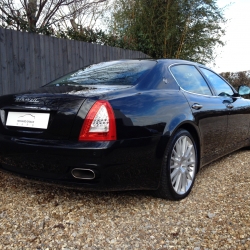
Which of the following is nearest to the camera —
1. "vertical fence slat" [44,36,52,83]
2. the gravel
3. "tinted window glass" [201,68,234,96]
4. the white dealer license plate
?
the gravel

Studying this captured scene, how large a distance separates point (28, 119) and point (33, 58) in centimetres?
336

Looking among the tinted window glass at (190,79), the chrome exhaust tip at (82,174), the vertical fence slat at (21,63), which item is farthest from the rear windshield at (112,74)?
the vertical fence slat at (21,63)

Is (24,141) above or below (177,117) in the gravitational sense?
below

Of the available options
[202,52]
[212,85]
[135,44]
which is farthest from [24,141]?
[202,52]

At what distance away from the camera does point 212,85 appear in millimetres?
3555

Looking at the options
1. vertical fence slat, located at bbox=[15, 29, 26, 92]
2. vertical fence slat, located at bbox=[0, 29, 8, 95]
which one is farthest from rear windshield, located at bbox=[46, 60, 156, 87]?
vertical fence slat, located at bbox=[15, 29, 26, 92]

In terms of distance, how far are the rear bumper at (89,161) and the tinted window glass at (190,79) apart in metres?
0.93

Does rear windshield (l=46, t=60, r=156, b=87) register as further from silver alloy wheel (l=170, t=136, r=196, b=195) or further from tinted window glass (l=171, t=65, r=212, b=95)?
silver alloy wheel (l=170, t=136, r=196, b=195)

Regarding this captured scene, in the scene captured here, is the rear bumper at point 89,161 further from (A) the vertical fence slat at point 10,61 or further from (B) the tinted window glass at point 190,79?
(A) the vertical fence slat at point 10,61

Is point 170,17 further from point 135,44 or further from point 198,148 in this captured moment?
point 198,148

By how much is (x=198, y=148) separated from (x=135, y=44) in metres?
6.92

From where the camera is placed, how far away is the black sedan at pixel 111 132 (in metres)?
2.06

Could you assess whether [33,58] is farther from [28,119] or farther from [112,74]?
[28,119]

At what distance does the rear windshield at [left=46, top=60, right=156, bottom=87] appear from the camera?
102 inches
